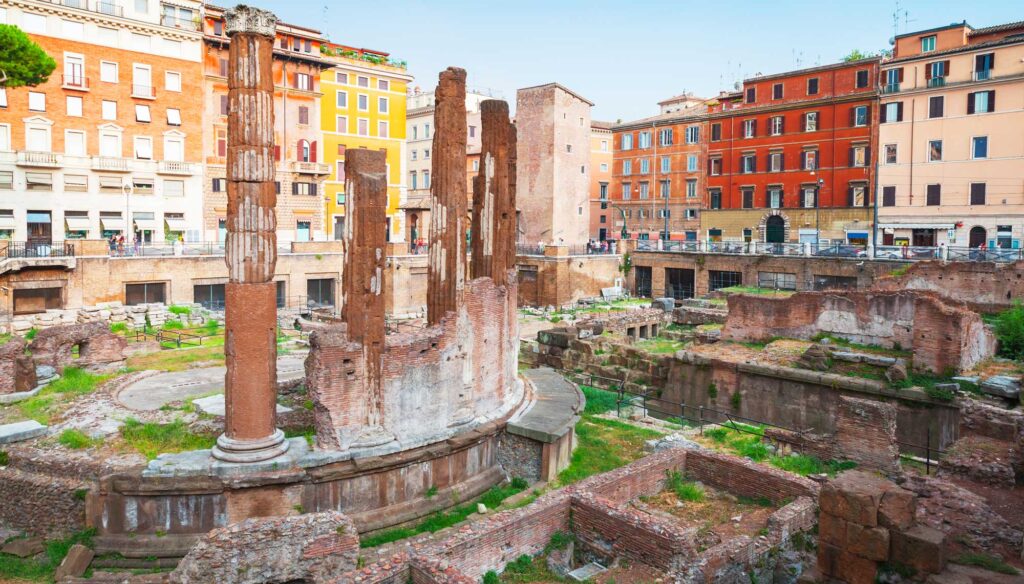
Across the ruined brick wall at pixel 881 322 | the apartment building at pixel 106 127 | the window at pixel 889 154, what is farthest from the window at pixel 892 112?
the apartment building at pixel 106 127

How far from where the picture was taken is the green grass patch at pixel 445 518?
1162cm

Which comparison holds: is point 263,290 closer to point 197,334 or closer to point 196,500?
point 196,500

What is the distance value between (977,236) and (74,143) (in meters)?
47.7

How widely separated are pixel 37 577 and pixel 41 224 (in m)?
31.8

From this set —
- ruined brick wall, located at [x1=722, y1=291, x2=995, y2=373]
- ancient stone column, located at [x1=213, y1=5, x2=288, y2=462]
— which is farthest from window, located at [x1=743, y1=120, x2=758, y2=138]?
ancient stone column, located at [x1=213, y1=5, x2=288, y2=462]

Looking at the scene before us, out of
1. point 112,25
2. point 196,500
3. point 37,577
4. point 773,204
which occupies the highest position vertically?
point 112,25

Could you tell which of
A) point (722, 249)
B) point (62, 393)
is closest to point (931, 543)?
point (62, 393)

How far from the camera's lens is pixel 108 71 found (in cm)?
3712

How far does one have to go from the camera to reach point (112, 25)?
36938mm

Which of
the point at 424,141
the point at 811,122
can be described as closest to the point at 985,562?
the point at 811,122

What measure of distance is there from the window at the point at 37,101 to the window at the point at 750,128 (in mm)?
41188

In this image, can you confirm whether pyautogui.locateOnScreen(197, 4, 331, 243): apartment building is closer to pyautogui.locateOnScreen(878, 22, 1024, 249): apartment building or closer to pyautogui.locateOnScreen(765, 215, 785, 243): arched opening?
pyautogui.locateOnScreen(765, 215, 785, 243): arched opening

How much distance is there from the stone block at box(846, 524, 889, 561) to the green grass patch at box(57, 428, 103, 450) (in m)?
12.0

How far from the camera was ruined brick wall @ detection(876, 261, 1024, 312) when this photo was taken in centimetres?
2402
